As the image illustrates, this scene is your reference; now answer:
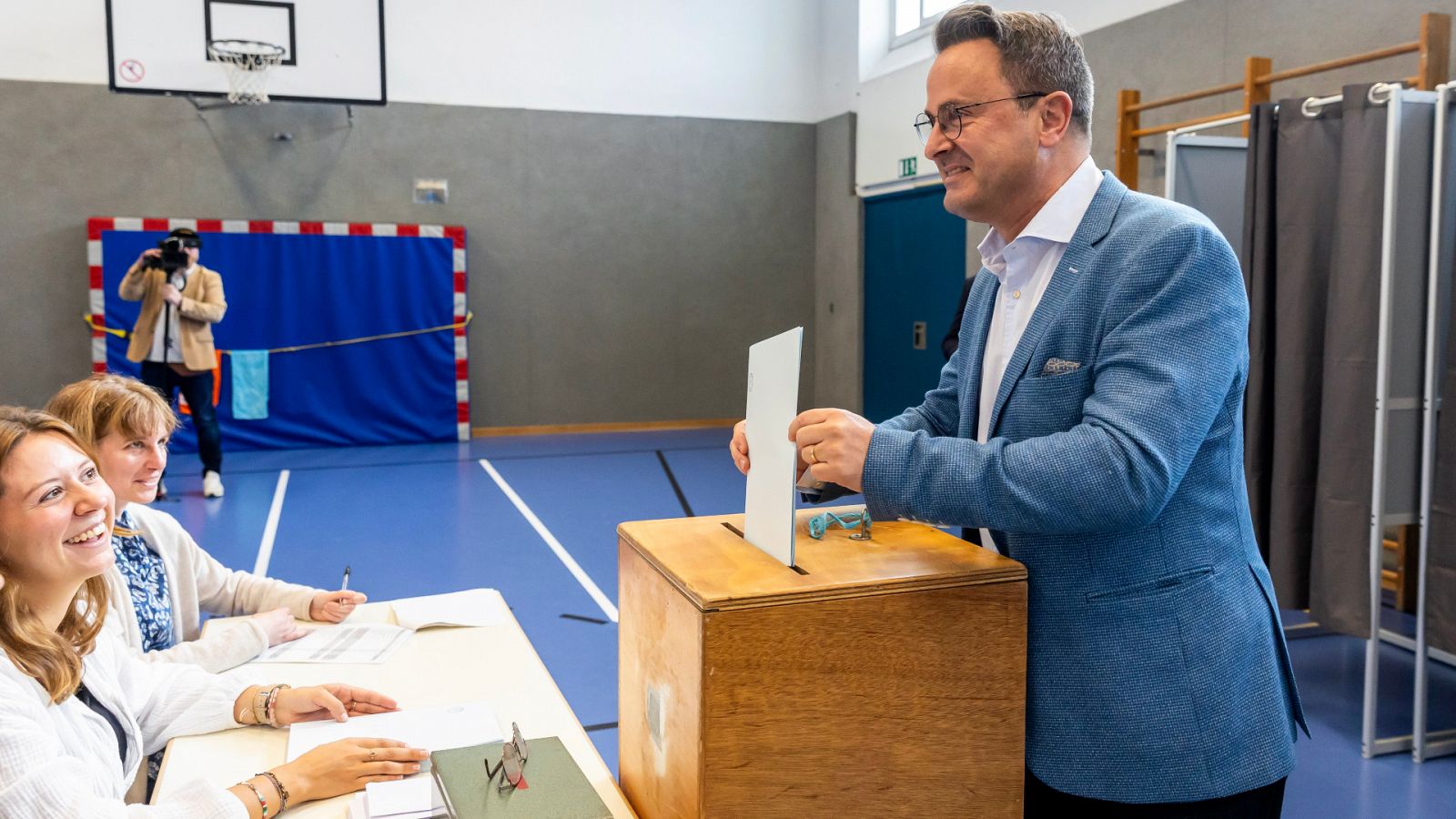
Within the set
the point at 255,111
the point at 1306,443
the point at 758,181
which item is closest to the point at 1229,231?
the point at 1306,443

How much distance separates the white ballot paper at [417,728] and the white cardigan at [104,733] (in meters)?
0.18

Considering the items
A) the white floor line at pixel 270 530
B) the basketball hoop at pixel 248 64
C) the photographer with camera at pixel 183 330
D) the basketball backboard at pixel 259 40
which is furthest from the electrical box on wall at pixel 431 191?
the white floor line at pixel 270 530

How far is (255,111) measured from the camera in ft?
29.1

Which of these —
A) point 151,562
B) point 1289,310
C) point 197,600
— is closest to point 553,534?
point 197,600

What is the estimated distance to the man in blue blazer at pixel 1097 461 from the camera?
1.11 metres

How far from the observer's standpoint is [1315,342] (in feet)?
11.7

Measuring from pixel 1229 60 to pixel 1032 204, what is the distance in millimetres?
5385

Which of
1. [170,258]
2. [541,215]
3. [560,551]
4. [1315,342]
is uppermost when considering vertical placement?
[541,215]

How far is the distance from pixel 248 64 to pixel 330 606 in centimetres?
734

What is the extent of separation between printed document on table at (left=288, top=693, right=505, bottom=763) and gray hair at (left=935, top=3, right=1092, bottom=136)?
1.23 m

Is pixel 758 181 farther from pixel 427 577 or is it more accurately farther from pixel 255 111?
pixel 427 577

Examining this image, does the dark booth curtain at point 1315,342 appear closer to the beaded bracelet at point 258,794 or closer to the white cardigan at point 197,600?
the white cardigan at point 197,600

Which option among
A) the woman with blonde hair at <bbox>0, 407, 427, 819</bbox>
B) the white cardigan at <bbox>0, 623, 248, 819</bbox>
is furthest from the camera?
the woman with blonde hair at <bbox>0, 407, 427, 819</bbox>

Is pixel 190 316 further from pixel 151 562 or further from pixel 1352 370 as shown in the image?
pixel 1352 370
